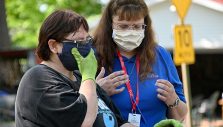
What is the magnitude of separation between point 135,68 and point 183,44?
166 inches

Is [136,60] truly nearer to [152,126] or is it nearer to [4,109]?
[152,126]

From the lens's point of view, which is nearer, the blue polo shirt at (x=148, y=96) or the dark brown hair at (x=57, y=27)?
the dark brown hair at (x=57, y=27)

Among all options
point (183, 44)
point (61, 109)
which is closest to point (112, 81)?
point (61, 109)

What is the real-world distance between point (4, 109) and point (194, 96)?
10.7 metres

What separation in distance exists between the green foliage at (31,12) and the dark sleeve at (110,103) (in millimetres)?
13075

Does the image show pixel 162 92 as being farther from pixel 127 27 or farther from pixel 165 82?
pixel 127 27

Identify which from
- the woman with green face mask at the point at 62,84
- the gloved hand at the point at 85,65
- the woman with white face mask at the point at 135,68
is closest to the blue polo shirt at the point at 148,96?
the woman with white face mask at the point at 135,68

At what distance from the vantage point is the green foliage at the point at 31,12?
17.9 metres

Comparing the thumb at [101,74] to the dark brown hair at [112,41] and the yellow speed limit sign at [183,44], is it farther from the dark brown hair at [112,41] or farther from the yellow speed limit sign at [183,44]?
the yellow speed limit sign at [183,44]

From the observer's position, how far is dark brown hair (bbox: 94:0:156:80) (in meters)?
3.68

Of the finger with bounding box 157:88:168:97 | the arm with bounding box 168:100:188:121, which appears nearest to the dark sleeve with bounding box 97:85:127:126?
the finger with bounding box 157:88:168:97

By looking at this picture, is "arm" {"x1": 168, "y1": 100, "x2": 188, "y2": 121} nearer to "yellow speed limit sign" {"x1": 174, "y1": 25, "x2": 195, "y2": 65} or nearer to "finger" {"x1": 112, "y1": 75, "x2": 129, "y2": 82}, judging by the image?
"finger" {"x1": 112, "y1": 75, "x2": 129, "y2": 82}

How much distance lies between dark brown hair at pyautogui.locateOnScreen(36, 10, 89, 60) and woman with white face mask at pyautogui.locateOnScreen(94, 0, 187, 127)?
24.9 inches

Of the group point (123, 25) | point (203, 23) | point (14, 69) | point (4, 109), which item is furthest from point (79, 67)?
point (203, 23)
